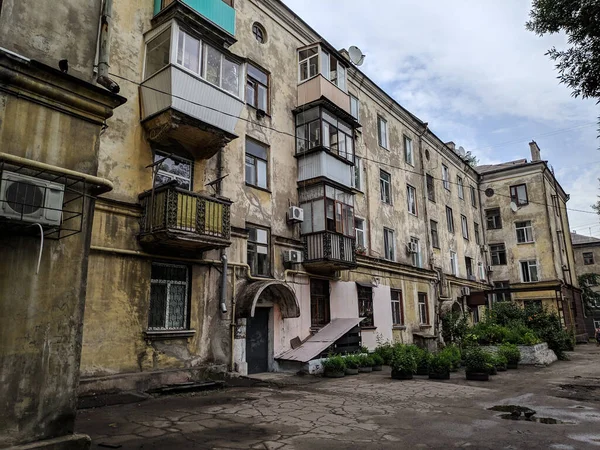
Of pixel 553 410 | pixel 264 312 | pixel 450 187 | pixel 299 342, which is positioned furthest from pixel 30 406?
pixel 450 187

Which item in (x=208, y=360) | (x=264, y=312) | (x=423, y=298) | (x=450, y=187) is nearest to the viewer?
(x=208, y=360)

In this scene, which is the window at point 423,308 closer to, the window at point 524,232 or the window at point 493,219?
the window at point 524,232

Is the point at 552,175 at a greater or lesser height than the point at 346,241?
greater

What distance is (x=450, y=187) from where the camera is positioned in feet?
94.7

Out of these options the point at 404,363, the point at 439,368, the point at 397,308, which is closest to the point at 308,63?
the point at 404,363

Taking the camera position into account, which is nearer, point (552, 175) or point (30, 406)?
point (30, 406)

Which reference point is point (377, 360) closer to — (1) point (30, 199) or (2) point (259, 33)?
(2) point (259, 33)

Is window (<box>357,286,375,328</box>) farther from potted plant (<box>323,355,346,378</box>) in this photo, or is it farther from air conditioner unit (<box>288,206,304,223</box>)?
air conditioner unit (<box>288,206,304,223</box>)

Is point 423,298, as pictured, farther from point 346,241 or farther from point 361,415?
point 361,415

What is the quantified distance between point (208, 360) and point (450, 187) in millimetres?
22521

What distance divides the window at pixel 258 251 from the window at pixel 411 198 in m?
11.6

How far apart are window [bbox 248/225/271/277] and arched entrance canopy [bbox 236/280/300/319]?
68cm

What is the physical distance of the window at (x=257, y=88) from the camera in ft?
47.9

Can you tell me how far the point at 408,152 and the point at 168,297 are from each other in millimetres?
17467
